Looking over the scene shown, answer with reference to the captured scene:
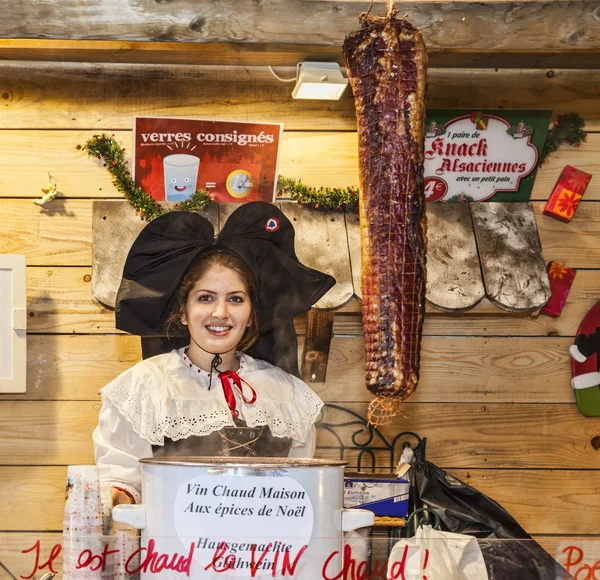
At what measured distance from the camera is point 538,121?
2.52m

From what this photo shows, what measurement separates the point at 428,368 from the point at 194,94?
3.45 ft

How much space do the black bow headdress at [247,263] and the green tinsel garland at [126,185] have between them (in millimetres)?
394

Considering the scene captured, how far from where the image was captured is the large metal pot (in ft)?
→ 3.27

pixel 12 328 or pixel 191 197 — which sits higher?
pixel 191 197

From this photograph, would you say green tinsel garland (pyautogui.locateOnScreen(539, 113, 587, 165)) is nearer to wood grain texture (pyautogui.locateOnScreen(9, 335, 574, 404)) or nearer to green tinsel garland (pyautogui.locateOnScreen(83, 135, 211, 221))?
wood grain texture (pyautogui.locateOnScreen(9, 335, 574, 404))

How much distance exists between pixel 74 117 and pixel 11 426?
35.1 inches

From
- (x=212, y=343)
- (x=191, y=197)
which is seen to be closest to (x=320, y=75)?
(x=191, y=197)

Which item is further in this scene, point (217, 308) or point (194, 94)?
point (194, 94)

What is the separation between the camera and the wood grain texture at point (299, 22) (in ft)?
6.28

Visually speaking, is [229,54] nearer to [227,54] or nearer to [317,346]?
[227,54]

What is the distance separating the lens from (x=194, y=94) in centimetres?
248

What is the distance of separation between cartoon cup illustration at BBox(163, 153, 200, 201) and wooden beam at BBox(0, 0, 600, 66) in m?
0.41

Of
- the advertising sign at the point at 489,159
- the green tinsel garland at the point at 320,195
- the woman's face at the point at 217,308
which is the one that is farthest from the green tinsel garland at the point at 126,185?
the advertising sign at the point at 489,159

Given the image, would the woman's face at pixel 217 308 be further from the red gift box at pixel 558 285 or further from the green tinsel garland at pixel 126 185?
the red gift box at pixel 558 285
